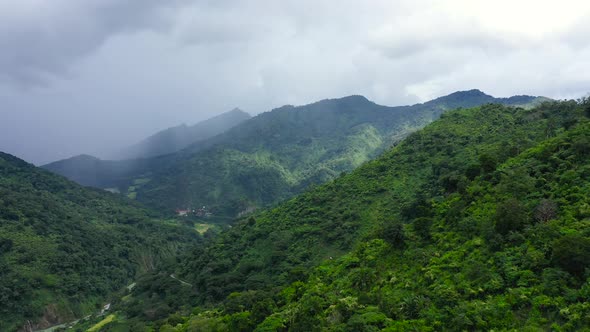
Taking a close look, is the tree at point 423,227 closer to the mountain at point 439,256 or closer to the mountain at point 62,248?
the mountain at point 439,256

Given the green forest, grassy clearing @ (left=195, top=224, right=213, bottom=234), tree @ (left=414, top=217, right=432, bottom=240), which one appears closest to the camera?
the green forest

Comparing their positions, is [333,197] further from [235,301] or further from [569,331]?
[569,331]

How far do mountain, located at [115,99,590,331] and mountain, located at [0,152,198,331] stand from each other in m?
29.4

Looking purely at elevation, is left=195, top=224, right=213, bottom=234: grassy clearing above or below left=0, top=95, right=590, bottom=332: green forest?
below

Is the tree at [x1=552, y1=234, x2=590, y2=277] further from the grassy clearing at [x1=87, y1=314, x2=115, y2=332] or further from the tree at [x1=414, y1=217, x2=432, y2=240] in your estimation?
the grassy clearing at [x1=87, y1=314, x2=115, y2=332]

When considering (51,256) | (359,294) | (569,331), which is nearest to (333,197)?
(359,294)

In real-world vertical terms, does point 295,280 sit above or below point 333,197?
below

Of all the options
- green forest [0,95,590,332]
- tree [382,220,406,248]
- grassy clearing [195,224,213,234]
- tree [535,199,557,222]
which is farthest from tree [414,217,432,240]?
grassy clearing [195,224,213,234]

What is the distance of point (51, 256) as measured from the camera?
87.8 m

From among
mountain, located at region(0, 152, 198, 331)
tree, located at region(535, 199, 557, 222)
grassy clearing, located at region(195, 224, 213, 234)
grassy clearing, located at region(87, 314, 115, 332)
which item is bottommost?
grassy clearing, located at region(195, 224, 213, 234)

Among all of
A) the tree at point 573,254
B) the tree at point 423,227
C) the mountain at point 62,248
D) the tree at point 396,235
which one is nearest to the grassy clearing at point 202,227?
the mountain at point 62,248

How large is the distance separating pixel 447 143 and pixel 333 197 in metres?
21.3

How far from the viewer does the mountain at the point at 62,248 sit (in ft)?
248

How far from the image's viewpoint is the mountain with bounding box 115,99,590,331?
20.9 meters
